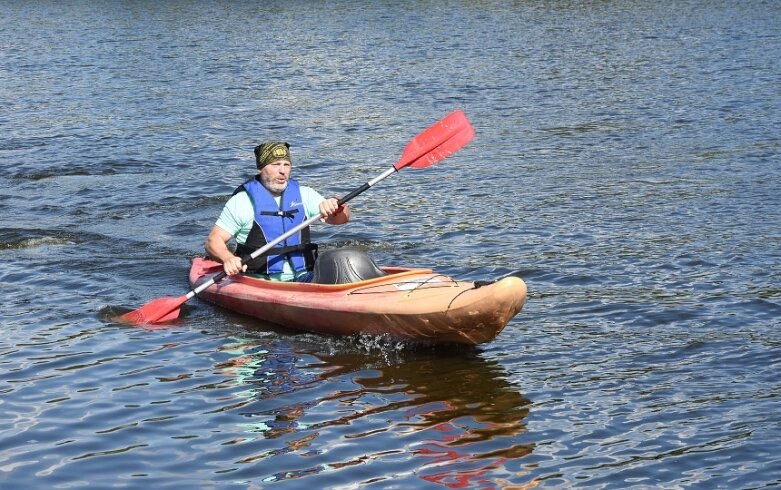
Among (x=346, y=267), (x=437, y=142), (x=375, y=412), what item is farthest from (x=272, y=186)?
(x=375, y=412)

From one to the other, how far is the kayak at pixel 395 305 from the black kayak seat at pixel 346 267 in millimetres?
33

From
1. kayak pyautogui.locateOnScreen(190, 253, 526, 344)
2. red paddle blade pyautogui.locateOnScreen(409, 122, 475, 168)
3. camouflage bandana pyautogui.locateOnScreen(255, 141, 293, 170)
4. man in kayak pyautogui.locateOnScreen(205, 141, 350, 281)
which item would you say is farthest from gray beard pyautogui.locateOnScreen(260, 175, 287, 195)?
red paddle blade pyautogui.locateOnScreen(409, 122, 475, 168)

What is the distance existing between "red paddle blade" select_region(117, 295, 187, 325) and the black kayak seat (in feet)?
4.06

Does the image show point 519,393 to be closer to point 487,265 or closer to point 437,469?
point 437,469

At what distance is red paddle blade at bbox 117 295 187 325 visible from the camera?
8836 mm

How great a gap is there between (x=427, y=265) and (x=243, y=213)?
2142 millimetres

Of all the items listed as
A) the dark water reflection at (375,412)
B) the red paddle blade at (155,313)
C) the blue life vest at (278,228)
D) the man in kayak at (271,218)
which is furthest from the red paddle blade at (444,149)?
the red paddle blade at (155,313)

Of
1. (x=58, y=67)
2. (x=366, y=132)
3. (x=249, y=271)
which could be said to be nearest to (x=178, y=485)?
(x=249, y=271)

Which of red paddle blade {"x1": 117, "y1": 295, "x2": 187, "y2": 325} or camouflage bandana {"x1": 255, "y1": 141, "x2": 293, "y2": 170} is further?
red paddle blade {"x1": 117, "y1": 295, "x2": 187, "y2": 325}

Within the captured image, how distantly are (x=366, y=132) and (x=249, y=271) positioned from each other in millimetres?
8742

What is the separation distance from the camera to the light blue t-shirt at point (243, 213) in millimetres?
8891

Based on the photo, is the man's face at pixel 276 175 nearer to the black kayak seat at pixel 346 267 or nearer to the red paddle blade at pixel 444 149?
the black kayak seat at pixel 346 267

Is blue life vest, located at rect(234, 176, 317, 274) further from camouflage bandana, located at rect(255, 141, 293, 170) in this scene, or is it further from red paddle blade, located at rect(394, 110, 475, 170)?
red paddle blade, located at rect(394, 110, 475, 170)

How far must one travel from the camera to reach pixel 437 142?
944 cm
